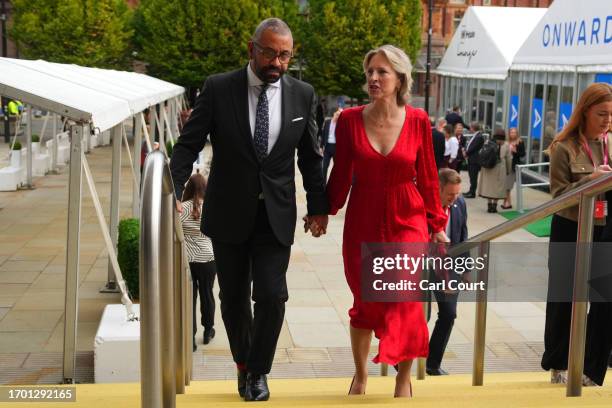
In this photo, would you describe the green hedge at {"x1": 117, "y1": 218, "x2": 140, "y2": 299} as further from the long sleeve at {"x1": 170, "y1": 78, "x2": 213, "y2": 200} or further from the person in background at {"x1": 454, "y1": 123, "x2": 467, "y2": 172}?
the person in background at {"x1": 454, "y1": 123, "x2": 467, "y2": 172}

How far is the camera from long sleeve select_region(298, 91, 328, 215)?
404cm

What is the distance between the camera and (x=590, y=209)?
157 inches

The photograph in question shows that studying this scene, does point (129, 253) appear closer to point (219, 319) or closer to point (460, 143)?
point (219, 319)

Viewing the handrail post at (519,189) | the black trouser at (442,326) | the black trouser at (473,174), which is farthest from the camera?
the black trouser at (473,174)

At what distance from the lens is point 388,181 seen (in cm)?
402

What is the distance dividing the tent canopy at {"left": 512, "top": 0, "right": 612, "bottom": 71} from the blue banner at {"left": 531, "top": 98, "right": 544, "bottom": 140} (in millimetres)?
878

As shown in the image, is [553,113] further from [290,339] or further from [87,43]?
[87,43]

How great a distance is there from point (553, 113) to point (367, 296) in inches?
647

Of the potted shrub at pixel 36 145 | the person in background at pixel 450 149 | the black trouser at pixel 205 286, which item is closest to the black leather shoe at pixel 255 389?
the black trouser at pixel 205 286

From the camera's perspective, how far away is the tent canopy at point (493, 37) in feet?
77.9

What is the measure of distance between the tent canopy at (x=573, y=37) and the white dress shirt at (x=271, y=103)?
13311 mm

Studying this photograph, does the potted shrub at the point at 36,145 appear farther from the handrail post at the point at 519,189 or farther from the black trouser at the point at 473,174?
the handrail post at the point at 519,189

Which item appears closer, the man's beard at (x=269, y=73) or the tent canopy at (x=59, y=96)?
the man's beard at (x=269, y=73)

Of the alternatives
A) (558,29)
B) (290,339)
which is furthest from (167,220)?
(558,29)
